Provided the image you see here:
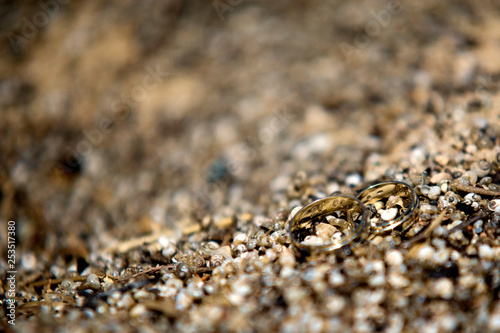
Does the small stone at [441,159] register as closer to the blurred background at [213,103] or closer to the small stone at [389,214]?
the blurred background at [213,103]

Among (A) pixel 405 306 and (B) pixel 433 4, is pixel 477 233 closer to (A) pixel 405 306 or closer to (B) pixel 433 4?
(A) pixel 405 306

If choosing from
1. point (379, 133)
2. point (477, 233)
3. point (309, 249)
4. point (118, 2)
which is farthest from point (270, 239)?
point (118, 2)

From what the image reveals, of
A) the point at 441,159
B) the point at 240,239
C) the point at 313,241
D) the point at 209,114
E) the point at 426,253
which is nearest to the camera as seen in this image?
the point at 426,253

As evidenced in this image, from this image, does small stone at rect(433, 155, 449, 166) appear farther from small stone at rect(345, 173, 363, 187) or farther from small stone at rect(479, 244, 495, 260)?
small stone at rect(479, 244, 495, 260)

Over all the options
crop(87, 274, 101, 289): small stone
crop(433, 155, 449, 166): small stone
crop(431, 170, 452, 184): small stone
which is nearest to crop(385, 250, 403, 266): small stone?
crop(431, 170, 452, 184): small stone

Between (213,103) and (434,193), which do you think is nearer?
(434,193)

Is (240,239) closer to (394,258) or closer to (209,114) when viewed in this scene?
(394,258)

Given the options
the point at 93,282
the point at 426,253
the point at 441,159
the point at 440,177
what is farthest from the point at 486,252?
the point at 93,282

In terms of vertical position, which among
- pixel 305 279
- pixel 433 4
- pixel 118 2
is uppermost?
pixel 118 2
